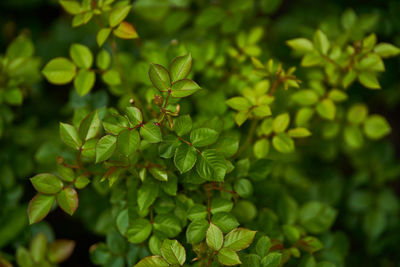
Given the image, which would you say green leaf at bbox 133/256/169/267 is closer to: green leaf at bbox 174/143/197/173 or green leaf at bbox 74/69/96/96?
green leaf at bbox 174/143/197/173

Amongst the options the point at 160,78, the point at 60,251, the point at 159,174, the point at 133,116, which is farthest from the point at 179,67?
the point at 60,251

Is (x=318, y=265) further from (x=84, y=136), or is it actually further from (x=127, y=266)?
(x=84, y=136)

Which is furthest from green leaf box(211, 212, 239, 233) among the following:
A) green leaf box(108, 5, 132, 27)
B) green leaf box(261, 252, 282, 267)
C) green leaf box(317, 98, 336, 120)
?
green leaf box(108, 5, 132, 27)

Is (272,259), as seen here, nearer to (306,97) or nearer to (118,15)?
(306,97)

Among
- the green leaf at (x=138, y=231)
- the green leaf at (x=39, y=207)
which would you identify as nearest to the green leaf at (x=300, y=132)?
the green leaf at (x=138, y=231)

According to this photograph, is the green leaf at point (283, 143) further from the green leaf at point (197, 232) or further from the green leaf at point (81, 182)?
the green leaf at point (81, 182)
